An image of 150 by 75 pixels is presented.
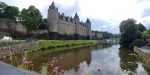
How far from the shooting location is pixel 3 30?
121 feet

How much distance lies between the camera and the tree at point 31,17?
3897cm

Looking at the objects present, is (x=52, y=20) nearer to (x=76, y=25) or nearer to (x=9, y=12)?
(x=9, y=12)

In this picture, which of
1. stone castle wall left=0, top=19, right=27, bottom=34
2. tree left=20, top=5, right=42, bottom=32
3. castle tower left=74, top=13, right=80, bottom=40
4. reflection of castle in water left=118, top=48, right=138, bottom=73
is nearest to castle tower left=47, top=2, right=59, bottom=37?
tree left=20, top=5, right=42, bottom=32

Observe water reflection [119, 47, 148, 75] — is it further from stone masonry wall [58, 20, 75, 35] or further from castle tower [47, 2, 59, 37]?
stone masonry wall [58, 20, 75, 35]

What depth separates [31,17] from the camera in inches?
1588

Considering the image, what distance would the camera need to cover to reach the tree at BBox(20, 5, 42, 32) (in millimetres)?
38966

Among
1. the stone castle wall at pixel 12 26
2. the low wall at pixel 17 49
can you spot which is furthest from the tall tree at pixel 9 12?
the low wall at pixel 17 49

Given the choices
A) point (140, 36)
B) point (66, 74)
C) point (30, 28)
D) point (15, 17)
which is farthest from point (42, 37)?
point (66, 74)

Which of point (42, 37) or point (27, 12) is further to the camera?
point (42, 37)

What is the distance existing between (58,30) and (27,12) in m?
15.8

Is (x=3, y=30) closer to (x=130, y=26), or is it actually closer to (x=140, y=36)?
(x=130, y=26)

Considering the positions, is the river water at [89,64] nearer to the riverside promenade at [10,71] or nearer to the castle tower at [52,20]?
the riverside promenade at [10,71]

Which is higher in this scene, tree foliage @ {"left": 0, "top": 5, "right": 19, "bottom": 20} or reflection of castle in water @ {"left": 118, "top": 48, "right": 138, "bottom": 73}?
tree foliage @ {"left": 0, "top": 5, "right": 19, "bottom": 20}

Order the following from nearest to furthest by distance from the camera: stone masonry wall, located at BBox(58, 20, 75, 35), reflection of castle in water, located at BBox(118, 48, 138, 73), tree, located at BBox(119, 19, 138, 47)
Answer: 1. reflection of castle in water, located at BBox(118, 48, 138, 73)
2. tree, located at BBox(119, 19, 138, 47)
3. stone masonry wall, located at BBox(58, 20, 75, 35)
